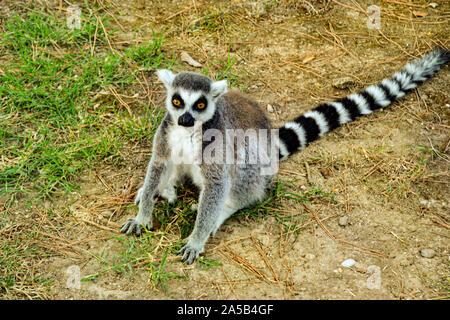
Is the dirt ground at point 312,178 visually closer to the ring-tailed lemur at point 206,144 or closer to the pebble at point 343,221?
the pebble at point 343,221

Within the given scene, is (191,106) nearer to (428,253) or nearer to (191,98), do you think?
(191,98)

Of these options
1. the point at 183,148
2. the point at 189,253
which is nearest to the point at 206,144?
the point at 183,148

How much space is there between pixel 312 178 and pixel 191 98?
143cm

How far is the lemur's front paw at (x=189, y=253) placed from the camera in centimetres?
305

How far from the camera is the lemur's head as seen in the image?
2.97m

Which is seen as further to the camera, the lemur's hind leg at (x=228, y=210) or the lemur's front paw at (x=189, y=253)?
the lemur's hind leg at (x=228, y=210)

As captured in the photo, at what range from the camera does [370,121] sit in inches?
164

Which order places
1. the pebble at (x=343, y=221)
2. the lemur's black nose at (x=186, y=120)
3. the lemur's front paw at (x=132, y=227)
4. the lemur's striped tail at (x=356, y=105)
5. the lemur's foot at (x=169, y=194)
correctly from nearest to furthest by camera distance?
the lemur's black nose at (x=186, y=120) → the lemur's front paw at (x=132, y=227) → the pebble at (x=343, y=221) → the lemur's foot at (x=169, y=194) → the lemur's striped tail at (x=356, y=105)

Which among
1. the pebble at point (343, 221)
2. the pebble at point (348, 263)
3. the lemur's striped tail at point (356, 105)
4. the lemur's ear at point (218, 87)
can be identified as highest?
A: the lemur's ear at point (218, 87)

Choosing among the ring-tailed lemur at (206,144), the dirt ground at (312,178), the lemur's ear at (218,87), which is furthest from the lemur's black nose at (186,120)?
the dirt ground at (312,178)

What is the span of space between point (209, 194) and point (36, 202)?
1.45 meters

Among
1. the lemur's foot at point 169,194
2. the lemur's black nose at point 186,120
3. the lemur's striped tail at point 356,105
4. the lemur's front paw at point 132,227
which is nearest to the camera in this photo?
the lemur's black nose at point 186,120

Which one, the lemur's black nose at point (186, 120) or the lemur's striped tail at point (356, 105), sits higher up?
the lemur's black nose at point (186, 120)

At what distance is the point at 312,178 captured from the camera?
3.73 metres
